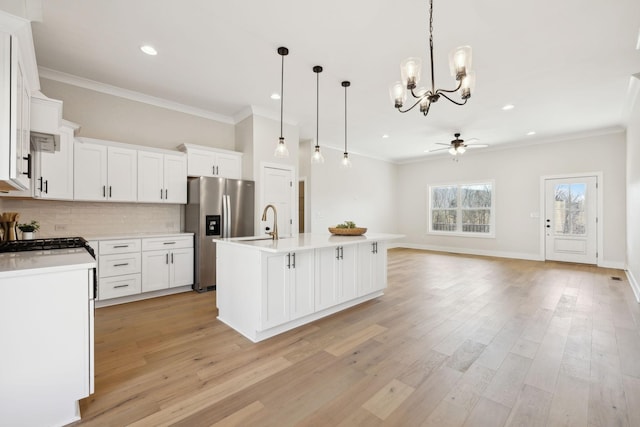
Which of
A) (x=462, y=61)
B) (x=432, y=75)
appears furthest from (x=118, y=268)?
(x=462, y=61)

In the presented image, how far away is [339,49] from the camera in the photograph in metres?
2.96

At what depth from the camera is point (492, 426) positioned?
5.11ft

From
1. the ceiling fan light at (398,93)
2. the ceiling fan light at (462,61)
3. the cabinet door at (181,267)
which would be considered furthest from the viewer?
the cabinet door at (181,267)

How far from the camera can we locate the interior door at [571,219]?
6043mm

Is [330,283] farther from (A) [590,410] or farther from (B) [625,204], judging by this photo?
(B) [625,204]

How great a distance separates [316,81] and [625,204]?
6.67 metres

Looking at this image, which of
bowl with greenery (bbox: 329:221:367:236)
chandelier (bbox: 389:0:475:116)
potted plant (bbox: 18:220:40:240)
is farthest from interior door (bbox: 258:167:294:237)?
chandelier (bbox: 389:0:475:116)

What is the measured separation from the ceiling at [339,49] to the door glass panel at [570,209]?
2.08 metres

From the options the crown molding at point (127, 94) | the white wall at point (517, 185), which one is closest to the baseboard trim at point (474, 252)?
the white wall at point (517, 185)

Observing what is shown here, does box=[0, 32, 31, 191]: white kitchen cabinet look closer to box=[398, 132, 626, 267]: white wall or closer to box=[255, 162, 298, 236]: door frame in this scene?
box=[255, 162, 298, 236]: door frame

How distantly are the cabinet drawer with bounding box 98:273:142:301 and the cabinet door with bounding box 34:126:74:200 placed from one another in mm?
1123

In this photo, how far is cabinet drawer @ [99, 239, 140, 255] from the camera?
3.47 meters

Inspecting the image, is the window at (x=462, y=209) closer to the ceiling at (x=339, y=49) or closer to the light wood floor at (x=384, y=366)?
the ceiling at (x=339, y=49)

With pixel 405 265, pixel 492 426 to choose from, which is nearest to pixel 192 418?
pixel 492 426
